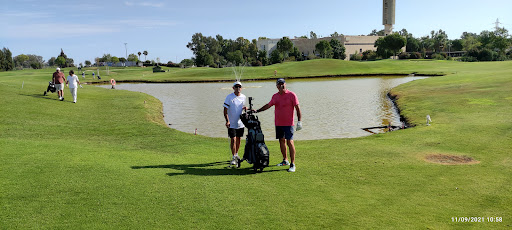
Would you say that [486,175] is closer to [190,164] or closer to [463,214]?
[463,214]

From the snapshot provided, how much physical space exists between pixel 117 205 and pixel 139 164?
146 inches

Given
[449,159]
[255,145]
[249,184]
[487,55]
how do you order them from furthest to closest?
[487,55]
[449,159]
[255,145]
[249,184]

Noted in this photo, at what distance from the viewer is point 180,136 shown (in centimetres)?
1867

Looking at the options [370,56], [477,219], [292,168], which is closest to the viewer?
[477,219]

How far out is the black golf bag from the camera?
34.8 ft

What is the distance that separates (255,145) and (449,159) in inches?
259

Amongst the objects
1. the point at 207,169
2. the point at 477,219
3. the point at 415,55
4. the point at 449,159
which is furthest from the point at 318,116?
the point at 415,55

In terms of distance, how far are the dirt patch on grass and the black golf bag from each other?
5.63 meters

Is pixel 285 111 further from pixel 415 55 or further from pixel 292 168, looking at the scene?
pixel 415 55

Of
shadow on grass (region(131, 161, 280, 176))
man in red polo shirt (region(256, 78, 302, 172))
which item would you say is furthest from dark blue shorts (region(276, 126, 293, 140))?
shadow on grass (region(131, 161, 280, 176))

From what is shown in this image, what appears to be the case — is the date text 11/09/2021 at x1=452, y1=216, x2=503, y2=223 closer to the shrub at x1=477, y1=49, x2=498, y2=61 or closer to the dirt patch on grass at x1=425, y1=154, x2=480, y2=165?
the dirt patch on grass at x1=425, y1=154, x2=480, y2=165

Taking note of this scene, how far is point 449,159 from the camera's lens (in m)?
12.6

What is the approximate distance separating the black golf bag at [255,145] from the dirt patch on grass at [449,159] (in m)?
5.63

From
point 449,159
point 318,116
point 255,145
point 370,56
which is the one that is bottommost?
point 318,116
